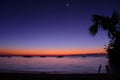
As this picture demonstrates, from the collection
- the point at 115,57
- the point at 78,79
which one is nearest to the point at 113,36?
the point at 115,57

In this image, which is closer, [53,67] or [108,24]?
[108,24]

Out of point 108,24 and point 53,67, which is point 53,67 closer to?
point 53,67

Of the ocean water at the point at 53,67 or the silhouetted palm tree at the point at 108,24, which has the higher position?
the silhouetted palm tree at the point at 108,24

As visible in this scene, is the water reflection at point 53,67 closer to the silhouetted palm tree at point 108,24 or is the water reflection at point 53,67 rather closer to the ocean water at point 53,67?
the ocean water at point 53,67

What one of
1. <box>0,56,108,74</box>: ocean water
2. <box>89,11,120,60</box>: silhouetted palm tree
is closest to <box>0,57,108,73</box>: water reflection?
<box>0,56,108,74</box>: ocean water

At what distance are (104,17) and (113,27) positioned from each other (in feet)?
6.04

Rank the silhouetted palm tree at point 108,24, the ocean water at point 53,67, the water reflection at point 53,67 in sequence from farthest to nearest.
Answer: the water reflection at point 53,67
the ocean water at point 53,67
the silhouetted palm tree at point 108,24

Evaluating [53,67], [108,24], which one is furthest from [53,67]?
[108,24]

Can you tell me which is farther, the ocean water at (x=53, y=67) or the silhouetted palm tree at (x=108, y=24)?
the ocean water at (x=53, y=67)

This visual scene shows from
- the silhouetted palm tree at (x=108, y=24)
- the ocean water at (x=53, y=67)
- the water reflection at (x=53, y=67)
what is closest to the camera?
the silhouetted palm tree at (x=108, y=24)

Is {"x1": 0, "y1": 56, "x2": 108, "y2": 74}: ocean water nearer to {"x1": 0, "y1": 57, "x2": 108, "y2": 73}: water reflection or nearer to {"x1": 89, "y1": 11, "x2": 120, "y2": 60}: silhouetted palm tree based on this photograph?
{"x1": 0, "y1": 57, "x2": 108, "y2": 73}: water reflection

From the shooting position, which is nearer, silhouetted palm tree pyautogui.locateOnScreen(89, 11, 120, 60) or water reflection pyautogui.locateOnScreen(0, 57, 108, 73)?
silhouetted palm tree pyautogui.locateOnScreen(89, 11, 120, 60)

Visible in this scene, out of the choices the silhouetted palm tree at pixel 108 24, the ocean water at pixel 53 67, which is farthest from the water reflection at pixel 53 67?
the silhouetted palm tree at pixel 108 24

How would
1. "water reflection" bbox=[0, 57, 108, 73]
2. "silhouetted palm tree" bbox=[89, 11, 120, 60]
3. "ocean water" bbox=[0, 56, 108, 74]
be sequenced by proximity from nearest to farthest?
"silhouetted palm tree" bbox=[89, 11, 120, 60]
"ocean water" bbox=[0, 56, 108, 74]
"water reflection" bbox=[0, 57, 108, 73]
